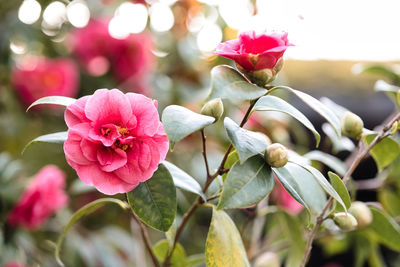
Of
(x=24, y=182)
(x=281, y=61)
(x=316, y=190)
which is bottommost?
(x=24, y=182)

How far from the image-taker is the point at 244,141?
19.3 inches

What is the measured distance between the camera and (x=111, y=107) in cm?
51

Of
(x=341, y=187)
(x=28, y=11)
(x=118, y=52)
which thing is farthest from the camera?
(x=118, y=52)

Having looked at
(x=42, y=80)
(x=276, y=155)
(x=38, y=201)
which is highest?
(x=276, y=155)

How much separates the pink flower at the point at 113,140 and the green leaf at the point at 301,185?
0.16 meters

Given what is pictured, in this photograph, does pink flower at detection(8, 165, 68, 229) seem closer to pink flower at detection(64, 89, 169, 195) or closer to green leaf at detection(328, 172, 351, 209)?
pink flower at detection(64, 89, 169, 195)

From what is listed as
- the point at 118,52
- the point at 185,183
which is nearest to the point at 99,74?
the point at 118,52

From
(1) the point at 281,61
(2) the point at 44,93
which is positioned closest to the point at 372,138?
(1) the point at 281,61

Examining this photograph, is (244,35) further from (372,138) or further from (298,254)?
(298,254)

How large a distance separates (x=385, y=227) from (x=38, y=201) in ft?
2.48

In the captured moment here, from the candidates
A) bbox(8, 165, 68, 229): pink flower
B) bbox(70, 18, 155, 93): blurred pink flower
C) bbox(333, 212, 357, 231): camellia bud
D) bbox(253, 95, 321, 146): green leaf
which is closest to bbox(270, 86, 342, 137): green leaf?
bbox(253, 95, 321, 146): green leaf

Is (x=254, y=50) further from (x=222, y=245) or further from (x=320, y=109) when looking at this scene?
(x=222, y=245)

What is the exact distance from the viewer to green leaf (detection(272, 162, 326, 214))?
532mm

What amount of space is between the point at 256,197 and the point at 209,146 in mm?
1068
